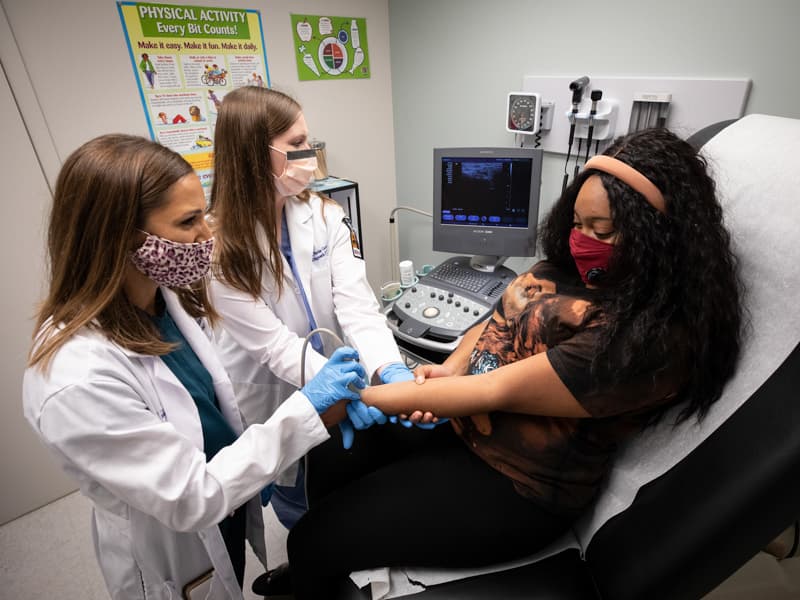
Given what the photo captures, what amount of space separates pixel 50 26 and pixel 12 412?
138 centimetres

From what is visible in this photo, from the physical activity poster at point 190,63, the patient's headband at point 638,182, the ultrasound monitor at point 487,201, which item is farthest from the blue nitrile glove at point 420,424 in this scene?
the physical activity poster at point 190,63

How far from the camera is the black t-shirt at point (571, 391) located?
0.83 metres

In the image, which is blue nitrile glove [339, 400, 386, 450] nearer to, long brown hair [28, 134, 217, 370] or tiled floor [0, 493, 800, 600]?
long brown hair [28, 134, 217, 370]

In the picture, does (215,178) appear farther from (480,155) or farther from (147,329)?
(480,155)

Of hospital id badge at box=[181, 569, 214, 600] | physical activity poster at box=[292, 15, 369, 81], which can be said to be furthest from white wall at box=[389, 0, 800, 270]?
hospital id badge at box=[181, 569, 214, 600]

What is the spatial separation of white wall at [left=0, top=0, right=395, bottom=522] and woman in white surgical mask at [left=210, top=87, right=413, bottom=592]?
2.29ft

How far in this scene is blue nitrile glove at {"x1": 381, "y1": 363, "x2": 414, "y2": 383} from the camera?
4.24 ft

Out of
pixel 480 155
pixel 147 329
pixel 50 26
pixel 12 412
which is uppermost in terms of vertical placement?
pixel 50 26

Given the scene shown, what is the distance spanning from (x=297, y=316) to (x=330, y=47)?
1405 millimetres

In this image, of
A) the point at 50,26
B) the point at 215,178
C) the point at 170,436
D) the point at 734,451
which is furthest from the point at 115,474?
the point at 50,26

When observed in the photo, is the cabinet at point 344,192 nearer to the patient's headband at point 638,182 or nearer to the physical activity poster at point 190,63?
the physical activity poster at point 190,63

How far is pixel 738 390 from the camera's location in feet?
2.52

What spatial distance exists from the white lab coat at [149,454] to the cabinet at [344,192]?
113 cm

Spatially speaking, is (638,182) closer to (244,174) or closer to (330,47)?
(244,174)
